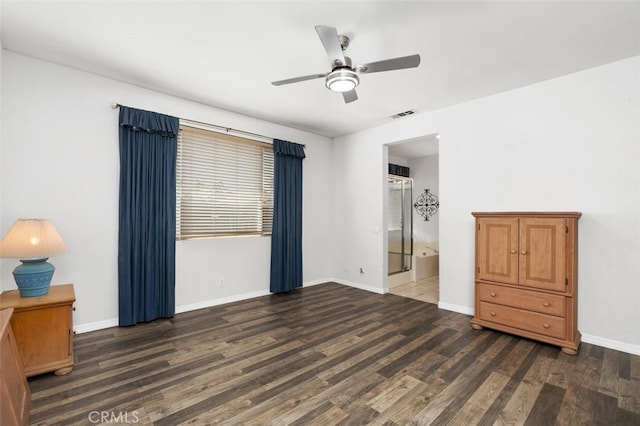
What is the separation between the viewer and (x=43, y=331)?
94.4 inches

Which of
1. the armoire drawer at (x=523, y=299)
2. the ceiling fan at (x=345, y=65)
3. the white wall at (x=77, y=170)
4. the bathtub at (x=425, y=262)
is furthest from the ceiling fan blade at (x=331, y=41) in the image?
the bathtub at (x=425, y=262)

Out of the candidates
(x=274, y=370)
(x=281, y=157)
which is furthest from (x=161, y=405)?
(x=281, y=157)

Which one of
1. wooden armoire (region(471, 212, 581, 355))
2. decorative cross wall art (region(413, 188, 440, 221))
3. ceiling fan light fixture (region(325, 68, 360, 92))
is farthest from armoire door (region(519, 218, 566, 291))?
decorative cross wall art (region(413, 188, 440, 221))

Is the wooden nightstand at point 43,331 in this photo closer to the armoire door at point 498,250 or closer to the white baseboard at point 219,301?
the white baseboard at point 219,301

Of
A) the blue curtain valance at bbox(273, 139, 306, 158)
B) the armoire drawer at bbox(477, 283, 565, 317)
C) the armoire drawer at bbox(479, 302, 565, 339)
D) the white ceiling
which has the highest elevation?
the white ceiling

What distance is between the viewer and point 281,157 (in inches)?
195

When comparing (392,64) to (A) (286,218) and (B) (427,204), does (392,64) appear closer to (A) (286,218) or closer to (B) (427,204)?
(A) (286,218)

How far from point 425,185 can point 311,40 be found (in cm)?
551

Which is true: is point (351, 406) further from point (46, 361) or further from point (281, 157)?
point (281, 157)

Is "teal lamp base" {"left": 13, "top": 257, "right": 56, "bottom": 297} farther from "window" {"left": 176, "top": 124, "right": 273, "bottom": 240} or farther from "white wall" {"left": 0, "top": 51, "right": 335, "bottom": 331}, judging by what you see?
"window" {"left": 176, "top": 124, "right": 273, "bottom": 240}

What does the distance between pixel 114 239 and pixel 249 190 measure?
1.89m

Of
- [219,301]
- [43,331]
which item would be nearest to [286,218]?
[219,301]

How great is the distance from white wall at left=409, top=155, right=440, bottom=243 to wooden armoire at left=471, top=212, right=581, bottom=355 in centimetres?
370

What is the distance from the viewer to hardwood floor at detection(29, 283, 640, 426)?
1949mm
